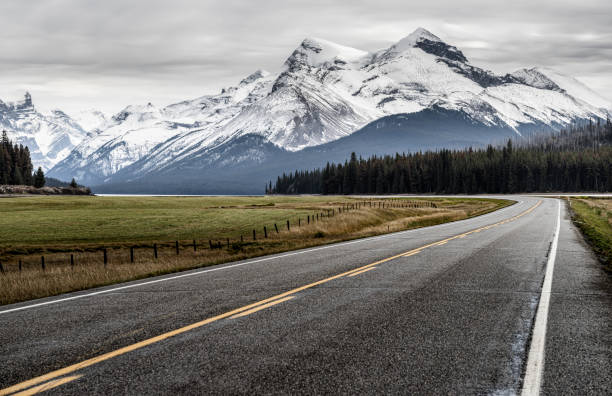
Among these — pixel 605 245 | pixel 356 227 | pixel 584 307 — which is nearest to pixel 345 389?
pixel 584 307

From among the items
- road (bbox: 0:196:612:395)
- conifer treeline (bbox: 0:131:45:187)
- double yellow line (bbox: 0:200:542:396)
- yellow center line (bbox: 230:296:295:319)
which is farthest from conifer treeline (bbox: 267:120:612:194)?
yellow center line (bbox: 230:296:295:319)

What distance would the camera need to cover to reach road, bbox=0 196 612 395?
18.8ft

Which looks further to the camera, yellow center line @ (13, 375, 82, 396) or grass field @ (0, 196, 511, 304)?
grass field @ (0, 196, 511, 304)

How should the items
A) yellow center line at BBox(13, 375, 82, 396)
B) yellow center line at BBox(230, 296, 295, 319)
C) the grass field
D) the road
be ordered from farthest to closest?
1. the grass field
2. yellow center line at BBox(230, 296, 295, 319)
3. the road
4. yellow center line at BBox(13, 375, 82, 396)

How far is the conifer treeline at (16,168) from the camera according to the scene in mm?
127375

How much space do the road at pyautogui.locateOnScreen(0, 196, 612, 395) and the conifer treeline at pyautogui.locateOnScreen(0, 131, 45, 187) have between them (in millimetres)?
133270

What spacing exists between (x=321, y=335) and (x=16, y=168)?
144m

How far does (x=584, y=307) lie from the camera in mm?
9391

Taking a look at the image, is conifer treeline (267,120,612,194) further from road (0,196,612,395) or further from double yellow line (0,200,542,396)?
double yellow line (0,200,542,396)

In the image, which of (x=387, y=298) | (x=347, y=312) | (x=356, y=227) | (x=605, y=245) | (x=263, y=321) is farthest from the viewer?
(x=356, y=227)

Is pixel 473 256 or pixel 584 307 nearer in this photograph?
pixel 584 307

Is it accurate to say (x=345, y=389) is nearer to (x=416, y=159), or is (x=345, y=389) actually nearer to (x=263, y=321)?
(x=263, y=321)

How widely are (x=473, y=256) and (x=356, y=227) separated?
76.3ft

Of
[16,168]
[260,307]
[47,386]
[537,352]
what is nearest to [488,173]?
[16,168]
